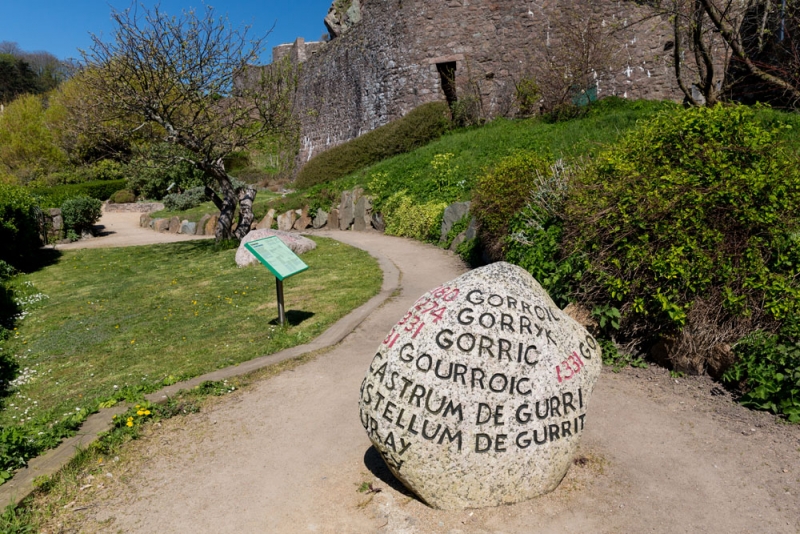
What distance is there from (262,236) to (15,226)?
6.33 m

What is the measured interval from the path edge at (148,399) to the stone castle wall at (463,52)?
1121 cm

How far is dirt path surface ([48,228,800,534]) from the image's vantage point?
341 cm

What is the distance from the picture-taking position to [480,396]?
320cm

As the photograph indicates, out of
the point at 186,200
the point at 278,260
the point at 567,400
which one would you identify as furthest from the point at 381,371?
the point at 186,200

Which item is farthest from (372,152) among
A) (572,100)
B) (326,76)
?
(326,76)

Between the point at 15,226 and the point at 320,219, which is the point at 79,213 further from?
the point at 320,219

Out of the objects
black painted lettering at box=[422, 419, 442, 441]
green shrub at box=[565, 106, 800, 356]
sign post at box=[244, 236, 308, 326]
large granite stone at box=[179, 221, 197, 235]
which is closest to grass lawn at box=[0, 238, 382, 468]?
sign post at box=[244, 236, 308, 326]

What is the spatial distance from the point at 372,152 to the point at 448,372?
17.8 m

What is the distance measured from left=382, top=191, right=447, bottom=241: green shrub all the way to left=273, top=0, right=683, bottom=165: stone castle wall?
422 cm

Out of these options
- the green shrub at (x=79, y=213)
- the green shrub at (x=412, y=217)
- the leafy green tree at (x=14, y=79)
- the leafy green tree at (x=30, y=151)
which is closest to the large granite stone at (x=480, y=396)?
the green shrub at (x=412, y=217)

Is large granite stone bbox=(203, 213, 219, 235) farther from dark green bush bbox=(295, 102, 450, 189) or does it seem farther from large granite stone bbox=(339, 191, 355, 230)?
large granite stone bbox=(339, 191, 355, 230)

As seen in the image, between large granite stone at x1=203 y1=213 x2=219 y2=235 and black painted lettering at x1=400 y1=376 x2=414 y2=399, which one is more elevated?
black painted lettering at x1=400 y1=376 x2=414 y2=399

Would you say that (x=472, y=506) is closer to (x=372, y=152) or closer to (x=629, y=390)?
(x=629, y=390)

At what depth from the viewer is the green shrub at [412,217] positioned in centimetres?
1341
